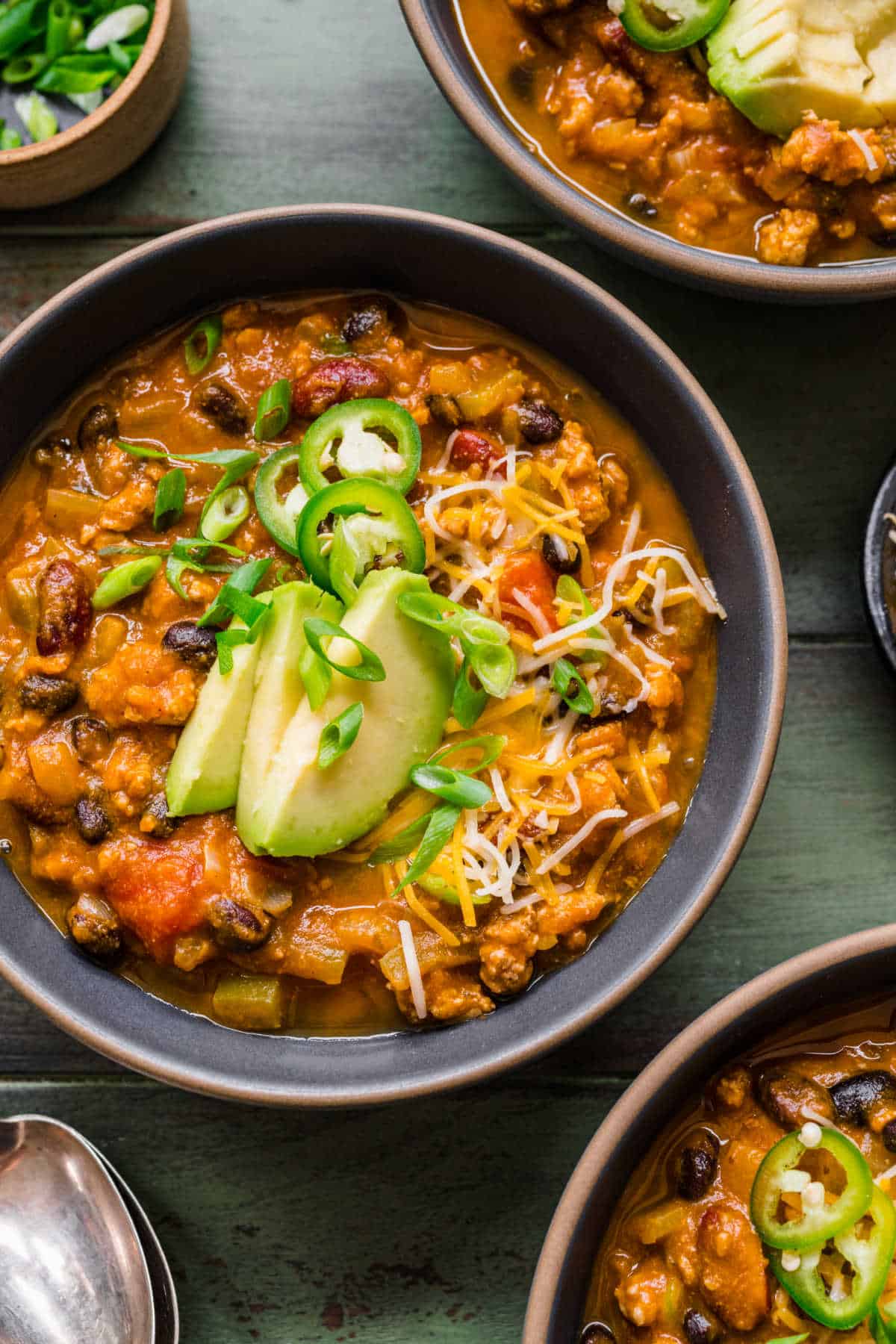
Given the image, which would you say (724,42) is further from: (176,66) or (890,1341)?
(890,1341)

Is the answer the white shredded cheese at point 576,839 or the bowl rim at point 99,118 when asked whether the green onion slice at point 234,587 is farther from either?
the bowl rim at point 99,118

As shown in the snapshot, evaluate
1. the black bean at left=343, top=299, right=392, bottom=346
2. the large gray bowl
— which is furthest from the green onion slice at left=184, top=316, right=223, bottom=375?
the black bean at left=343, top=299, right=392, bottom=346

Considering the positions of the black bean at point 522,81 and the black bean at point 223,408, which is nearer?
the black bean at point 223,408

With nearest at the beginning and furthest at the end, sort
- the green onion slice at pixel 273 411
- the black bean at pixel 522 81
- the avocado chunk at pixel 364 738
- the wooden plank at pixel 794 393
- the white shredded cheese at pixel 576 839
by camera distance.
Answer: the avocado chunk at pixel 364 738 < the white shredded cheese at pixel 576 839 < the green onion slice at pixel 273 411 < the black bean at pixel 522 81 < the wooden plank at pixel 794 393

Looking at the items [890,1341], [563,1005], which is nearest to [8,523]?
[563,1005]

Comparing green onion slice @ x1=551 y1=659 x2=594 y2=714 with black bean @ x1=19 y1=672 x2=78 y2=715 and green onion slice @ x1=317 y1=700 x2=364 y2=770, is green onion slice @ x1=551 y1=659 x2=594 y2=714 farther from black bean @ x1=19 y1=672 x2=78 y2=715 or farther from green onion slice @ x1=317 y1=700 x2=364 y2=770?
black bean @ x1=19 y1=672 x2=78 y2=715

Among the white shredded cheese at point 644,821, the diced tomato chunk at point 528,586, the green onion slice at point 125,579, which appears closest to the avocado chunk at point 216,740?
the green onion slice at point 125,579

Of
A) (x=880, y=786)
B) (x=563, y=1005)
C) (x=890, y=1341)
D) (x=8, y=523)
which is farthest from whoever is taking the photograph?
(x=880, y=786)
